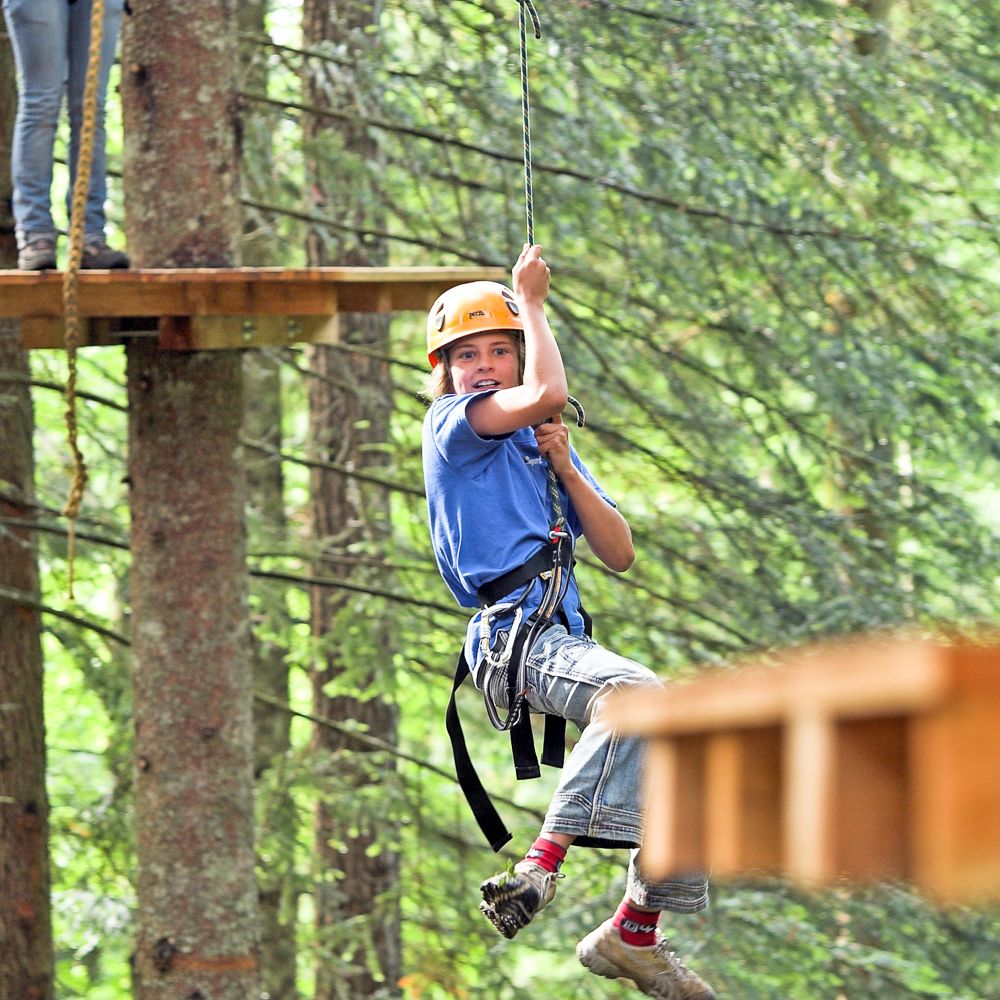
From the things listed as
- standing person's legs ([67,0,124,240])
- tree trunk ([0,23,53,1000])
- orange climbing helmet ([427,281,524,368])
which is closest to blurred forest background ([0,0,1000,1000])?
tree trunk ([0,23,53,1000])

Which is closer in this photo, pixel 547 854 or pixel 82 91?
pixel 547 854

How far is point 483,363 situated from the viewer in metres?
3.89

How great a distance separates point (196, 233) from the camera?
500 centimetres

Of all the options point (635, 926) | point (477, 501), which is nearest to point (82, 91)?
point (477, 501)

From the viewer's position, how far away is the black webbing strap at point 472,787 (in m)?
3.89

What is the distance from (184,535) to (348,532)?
3.04 meters

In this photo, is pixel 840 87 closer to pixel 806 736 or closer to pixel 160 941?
pixel 160 941

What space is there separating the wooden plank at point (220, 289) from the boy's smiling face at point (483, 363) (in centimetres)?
67

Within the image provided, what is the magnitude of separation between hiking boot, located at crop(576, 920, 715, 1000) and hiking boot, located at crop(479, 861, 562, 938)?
1.19ft

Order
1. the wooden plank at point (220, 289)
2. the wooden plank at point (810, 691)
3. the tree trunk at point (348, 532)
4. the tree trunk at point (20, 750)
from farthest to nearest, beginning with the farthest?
the tree trunk at point (348, 532) → the tree trunk at point (20, 750) → the wooden plank at point (220, 289) → the wooden plank at point (810, 691)

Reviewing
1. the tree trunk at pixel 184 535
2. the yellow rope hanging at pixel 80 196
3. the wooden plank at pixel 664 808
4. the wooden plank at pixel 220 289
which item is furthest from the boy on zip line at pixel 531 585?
the wooden plank at pixel 664 808

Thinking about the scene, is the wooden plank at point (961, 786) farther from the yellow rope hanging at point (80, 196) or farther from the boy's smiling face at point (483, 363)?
the yellow rope hanging at point (80, 196)

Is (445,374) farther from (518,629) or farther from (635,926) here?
(635,926)

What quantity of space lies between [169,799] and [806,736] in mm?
4326
